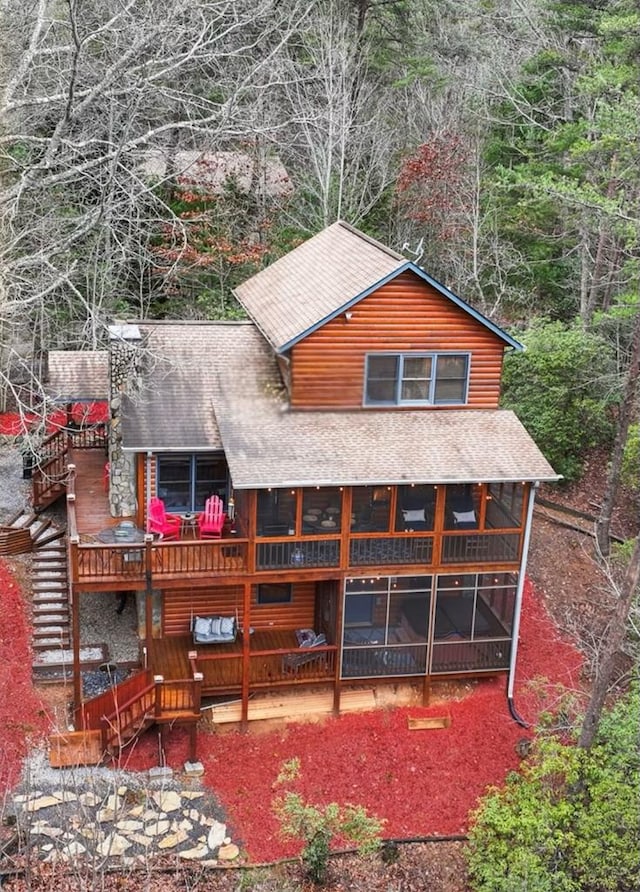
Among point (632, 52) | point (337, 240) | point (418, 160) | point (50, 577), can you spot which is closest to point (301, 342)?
point (337, 240)

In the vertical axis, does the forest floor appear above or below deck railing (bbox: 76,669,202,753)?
below

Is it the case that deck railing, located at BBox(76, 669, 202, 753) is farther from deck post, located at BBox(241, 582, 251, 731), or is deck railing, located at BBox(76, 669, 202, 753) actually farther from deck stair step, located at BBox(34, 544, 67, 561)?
deck stair step, located at BBox(34, 544, 67, 561)

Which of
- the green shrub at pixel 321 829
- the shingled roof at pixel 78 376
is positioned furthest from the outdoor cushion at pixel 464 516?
the shingled roof at pixel 78 376

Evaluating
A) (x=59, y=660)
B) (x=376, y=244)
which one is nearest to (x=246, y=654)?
(x=59, y=660)

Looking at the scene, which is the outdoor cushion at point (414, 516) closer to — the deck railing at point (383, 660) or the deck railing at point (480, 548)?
the deck railing at point (480, 548)

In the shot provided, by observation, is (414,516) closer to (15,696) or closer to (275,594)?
(275,594)

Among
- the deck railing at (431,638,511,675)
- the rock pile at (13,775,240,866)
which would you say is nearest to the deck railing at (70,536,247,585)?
the rock pile at (13,775,240,866)

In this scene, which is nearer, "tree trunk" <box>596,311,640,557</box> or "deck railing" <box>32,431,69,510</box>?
"tree trunk" <box>596,311,640,557</box>
